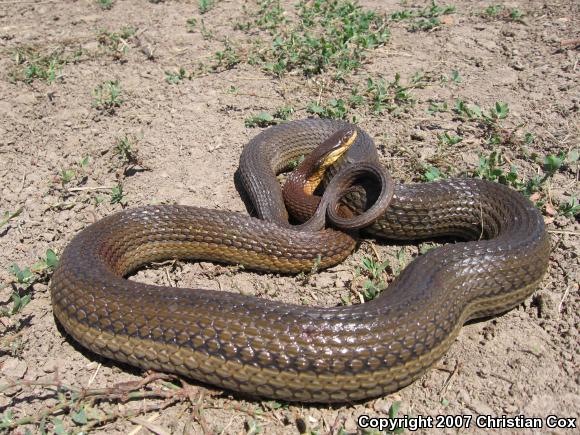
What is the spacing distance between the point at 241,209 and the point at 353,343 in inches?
98.0

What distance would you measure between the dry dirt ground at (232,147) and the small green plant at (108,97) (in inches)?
1.3

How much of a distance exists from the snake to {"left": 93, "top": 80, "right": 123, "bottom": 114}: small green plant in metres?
2.47

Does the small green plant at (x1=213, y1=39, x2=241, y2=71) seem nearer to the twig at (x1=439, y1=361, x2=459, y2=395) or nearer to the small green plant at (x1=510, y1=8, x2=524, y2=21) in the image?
the small green plant at (x1=510, y1=8, x2=524, y2=21)

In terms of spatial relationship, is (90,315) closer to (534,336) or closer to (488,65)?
(534,336)

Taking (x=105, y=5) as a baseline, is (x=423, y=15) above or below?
above

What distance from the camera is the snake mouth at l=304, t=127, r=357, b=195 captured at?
6.14 meters

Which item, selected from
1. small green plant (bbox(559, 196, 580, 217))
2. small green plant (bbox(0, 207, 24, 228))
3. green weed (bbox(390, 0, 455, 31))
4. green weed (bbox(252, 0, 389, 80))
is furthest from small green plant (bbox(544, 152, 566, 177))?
small green plant (bbox(0, 207, 24, 228))

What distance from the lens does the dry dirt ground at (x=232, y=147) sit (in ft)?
14.1

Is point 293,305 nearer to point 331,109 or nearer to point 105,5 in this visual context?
point 331,109

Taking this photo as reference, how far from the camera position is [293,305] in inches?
172

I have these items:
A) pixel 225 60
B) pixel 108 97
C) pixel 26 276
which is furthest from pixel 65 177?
pixel 225 60

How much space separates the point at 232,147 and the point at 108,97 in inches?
79.5

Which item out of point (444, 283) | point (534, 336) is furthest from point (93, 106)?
point (534, 336)

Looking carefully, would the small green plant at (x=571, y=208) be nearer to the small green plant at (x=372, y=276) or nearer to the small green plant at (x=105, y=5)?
the small green plant at (x=372, y=276)
